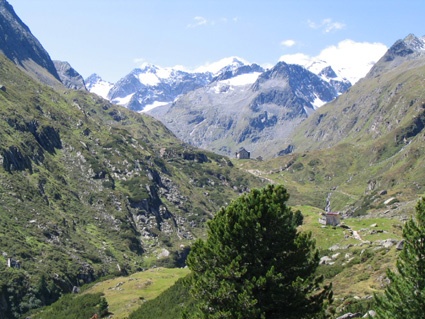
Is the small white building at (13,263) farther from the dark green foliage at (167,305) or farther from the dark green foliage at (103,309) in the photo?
the dark green foliage at (167,305)

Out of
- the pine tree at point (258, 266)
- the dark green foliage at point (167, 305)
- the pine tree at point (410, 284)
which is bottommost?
the dark green foliage at point (167, 305)

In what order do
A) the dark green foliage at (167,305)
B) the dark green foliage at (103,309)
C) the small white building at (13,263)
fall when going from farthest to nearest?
the small white building at (13,263) → the dark green foliage at (103,309) → the dark green foliage at (167,305)

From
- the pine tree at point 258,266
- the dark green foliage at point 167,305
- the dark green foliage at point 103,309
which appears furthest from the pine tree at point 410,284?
the dark green foliage at point 103,309

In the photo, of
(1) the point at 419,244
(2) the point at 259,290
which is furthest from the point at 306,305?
(1) the point at 419,244

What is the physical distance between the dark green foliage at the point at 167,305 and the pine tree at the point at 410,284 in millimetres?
42377

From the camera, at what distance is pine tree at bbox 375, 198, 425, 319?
73.7ft

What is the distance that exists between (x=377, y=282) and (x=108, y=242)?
148m

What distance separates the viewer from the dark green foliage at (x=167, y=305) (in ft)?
212

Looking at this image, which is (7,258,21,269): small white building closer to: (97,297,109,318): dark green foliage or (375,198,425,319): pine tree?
(97,297,109,318): dark green foliage

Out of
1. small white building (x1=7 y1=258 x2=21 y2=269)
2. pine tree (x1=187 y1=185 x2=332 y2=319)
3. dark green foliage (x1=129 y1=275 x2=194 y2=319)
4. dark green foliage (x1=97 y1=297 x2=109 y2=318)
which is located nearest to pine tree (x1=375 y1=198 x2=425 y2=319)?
pine tree (x1=187 y1=185 x2=332 y2=319)

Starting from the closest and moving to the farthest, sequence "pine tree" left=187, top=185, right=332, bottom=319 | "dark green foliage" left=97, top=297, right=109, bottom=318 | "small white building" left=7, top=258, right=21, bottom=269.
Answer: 1. "pine tree" left=187, top=185, right=332, bottom=319
2. "dark green foliage" left=97, top=297, right=109, bottom=318
3. "small white building" left=7, top=258, right=21, bottom=269

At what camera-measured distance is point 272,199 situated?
30.1 meters

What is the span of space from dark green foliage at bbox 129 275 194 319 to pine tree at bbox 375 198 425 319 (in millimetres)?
42377

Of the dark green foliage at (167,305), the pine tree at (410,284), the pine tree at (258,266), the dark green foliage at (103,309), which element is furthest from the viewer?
the dark green foliage at (103,309)
